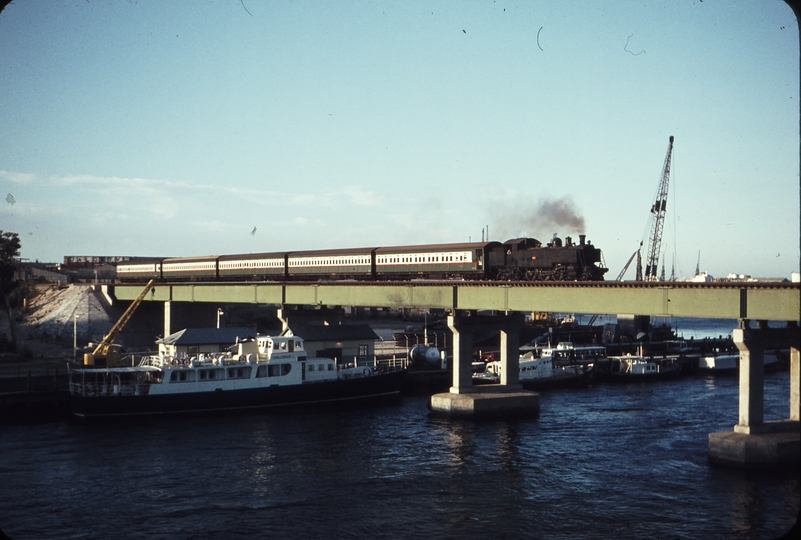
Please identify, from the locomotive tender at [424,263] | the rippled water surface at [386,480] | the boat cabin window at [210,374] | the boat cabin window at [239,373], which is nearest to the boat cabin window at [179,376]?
the boat cabin window at [210,374]

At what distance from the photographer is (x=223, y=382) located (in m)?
59.2

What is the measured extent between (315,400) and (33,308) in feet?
184

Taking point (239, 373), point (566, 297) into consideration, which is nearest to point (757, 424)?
point (566, 297)

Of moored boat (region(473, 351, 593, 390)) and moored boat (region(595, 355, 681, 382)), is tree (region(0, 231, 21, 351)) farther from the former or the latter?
moored boat (region(595, 355, 681, 382))

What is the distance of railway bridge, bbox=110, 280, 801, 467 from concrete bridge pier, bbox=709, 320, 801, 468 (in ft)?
0.17

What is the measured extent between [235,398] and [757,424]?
36.8 meters

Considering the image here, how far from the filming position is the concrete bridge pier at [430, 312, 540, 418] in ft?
188

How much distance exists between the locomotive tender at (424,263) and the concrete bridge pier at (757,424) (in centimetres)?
1449

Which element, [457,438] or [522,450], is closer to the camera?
[522,450]

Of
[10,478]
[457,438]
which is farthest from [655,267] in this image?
[10,478]

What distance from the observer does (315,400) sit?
63.0 metres

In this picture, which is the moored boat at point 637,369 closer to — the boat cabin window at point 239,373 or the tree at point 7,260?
the boat cabin window at point 239,373

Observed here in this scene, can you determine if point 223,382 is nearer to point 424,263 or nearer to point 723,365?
point 424,263

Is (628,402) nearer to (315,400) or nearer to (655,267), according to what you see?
(315,400)
